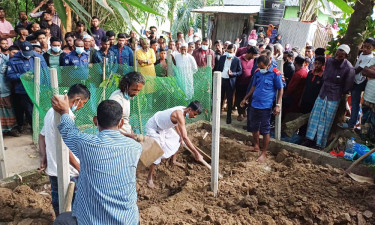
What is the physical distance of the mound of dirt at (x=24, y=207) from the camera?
3180 mm

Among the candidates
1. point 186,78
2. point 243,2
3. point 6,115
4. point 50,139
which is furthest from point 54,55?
point 243,2

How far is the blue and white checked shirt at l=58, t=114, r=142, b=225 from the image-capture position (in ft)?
7.02

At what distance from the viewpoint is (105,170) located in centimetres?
214

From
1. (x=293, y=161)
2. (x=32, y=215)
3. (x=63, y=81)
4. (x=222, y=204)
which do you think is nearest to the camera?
(x=32, y=215)

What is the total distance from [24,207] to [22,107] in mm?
3120

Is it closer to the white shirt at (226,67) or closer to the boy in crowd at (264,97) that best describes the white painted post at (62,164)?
the boy in crowd at (264,97)

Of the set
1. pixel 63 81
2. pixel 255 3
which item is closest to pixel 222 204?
pixel 63 81

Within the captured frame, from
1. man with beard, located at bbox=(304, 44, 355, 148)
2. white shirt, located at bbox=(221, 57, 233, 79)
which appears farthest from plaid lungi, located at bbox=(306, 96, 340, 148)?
white shirt, located at bbox=(221, 57, 233, 79)

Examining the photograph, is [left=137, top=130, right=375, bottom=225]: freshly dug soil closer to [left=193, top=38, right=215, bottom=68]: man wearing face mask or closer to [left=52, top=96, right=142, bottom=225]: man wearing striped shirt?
[left=52, top=96, right=142, bottom=225]: man wearing striped shirt

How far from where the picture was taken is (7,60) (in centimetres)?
569

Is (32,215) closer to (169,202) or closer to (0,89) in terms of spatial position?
(169,202)

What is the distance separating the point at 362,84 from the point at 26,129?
657 cm

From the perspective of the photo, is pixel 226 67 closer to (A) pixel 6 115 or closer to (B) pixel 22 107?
(B) pixel 22 107

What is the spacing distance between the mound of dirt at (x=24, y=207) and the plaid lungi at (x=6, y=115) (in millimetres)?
2776
